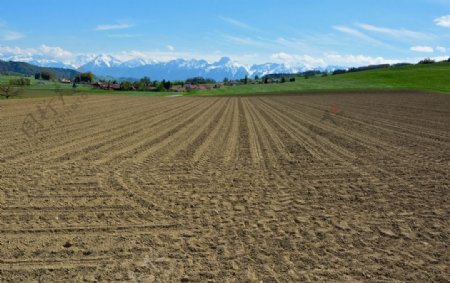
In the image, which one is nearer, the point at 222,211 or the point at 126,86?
the point at 222,211

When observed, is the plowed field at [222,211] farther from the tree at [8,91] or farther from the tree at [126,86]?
the tree at [126,86]

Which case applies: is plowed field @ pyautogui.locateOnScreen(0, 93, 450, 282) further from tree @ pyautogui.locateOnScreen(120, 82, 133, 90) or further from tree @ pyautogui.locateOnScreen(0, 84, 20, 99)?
tree @ pyautogui.locateOnScreen(120, 82, 133, 90)

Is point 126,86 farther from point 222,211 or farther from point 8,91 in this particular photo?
point 222,211

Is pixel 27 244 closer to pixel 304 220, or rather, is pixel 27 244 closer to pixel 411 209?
pixel 304 220

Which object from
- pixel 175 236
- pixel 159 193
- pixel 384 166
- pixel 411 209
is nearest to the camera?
pixel 175 236

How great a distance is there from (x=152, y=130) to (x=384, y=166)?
1270cm

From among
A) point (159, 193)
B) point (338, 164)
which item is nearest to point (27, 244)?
point (159, 193)

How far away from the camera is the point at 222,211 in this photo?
8.96 meters

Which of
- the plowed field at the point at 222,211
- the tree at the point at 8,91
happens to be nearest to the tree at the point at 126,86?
the tree at the point at 8,91

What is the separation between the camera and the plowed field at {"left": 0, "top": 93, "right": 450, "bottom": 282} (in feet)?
21.0

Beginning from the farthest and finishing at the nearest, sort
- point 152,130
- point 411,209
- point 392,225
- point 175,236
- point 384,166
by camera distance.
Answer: point 152,130, point 384,166, point 411,209, point 392,225, point 175,236

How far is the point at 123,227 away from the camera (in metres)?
7.96

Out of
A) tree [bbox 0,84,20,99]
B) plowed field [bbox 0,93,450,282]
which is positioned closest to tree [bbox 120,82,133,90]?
tree [bbox 0,84,20,99]

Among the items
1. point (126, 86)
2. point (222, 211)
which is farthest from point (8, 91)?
point (126, 86)
